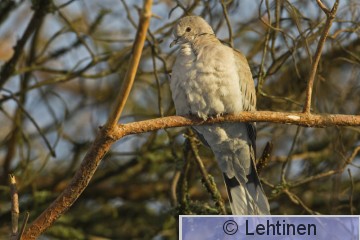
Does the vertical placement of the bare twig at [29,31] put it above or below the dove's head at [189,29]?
above

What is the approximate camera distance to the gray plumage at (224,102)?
342 centimetres

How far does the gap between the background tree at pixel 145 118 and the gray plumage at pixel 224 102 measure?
0.97ft

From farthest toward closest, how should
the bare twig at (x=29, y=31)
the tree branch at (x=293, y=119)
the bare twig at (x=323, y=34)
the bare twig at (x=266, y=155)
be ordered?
the bare twig at (x=29, y=31) → the bare twig at (x=266, y=155) → the tree branch at (x=293, y=119) → the bare twig at (x=323, y=34)

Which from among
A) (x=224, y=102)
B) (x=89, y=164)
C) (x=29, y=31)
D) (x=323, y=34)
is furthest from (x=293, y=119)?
(x=29, y=31)

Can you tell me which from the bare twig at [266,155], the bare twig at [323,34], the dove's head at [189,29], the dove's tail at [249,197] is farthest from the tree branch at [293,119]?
the dove's head at [189,29]

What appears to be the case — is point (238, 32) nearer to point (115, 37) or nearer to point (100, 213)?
point (115, 37)

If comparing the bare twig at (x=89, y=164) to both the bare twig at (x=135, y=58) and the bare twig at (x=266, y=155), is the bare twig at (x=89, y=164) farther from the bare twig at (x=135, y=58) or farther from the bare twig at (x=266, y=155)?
the bare twig at (x=266, y=155)

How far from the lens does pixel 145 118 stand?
467 cm

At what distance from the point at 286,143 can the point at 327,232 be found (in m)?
1.90

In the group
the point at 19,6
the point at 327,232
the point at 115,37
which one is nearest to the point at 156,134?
the point at 115,37

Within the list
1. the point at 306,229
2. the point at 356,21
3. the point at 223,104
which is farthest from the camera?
the point at 356,21

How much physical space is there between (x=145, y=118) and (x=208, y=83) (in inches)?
49.8

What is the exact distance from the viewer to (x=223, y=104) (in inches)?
134

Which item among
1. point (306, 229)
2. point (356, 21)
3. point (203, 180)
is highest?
point (356, 21)
